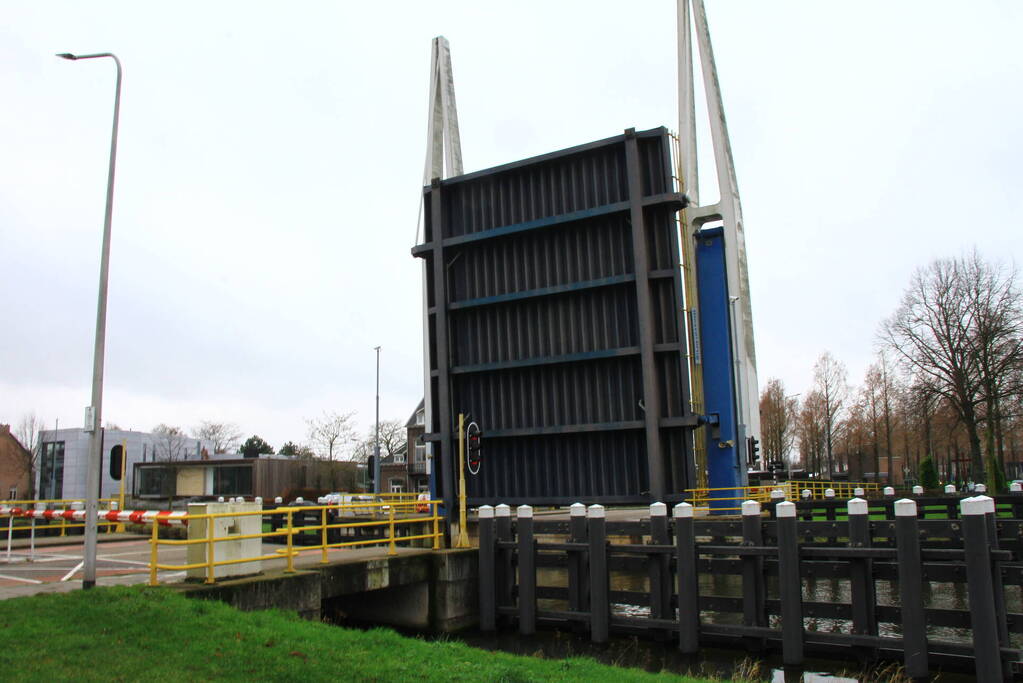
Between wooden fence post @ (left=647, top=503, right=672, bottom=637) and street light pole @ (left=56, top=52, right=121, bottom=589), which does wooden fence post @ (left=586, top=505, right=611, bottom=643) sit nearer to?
wooden fence post @ (left=647, top=503, right=672, bottom=637)

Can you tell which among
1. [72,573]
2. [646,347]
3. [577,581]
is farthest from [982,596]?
[72,573]

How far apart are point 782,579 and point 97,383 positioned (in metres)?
10.0

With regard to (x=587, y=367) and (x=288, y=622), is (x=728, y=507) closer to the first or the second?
(x=587, y=367)

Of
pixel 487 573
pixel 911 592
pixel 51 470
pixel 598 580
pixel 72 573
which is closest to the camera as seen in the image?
pixel 911 592

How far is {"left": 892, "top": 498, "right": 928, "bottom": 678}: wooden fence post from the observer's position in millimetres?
11055

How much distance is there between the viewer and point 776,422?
6419cm

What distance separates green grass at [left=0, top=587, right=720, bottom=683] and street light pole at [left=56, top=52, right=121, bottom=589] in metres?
0.64

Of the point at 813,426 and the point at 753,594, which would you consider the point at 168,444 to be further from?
the point at 753,594

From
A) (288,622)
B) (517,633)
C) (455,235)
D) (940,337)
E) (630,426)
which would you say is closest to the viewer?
(288,622)

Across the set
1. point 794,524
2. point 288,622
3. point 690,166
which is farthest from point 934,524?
point 690,166

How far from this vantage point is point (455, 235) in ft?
77.8

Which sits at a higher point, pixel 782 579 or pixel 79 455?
pixel 79 455

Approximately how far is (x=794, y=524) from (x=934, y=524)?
224 cm

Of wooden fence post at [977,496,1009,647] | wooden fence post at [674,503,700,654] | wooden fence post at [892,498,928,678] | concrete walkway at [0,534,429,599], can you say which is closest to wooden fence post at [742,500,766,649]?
wooden fence post at [674,503,700,654]
